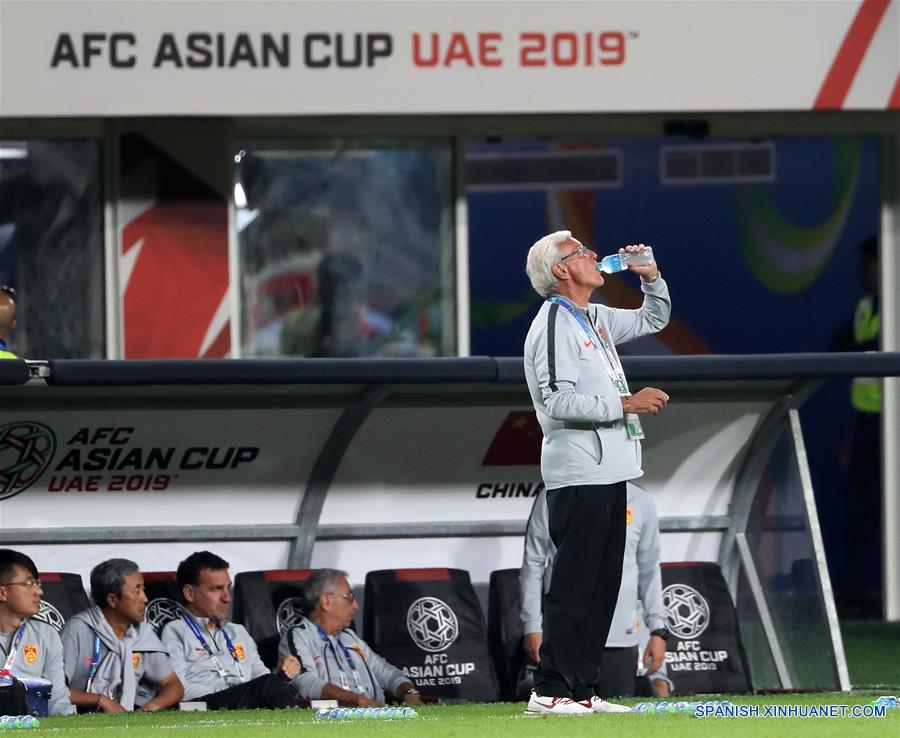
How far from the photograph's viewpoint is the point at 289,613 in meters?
8.64

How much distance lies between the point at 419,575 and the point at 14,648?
201cm

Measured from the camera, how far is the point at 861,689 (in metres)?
8.48

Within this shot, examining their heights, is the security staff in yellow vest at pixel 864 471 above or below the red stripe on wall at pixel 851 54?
below

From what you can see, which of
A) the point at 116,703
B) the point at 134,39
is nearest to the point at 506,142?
the point at 134,39

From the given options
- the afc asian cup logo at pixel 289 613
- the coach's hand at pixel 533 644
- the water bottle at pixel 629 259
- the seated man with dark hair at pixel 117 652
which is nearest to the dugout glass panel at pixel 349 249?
the afc asian cup logo at pixel 289 613

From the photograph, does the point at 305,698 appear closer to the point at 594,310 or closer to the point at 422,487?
the point at 422,487

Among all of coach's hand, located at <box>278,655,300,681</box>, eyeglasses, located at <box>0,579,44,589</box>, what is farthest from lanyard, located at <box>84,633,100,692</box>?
coach's hand, located at <box>278,655,300,681</box>

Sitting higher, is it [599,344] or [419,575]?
[599,344]

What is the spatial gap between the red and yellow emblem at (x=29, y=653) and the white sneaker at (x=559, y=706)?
242 cm

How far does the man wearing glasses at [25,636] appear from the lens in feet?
25.4

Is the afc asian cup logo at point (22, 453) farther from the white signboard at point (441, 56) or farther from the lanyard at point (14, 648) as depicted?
the white signboard at point (441, 56)

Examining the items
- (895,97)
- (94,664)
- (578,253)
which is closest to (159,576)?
(94,664)

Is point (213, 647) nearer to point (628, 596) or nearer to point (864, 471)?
point (628, 596)

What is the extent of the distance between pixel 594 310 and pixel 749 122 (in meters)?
5.90
